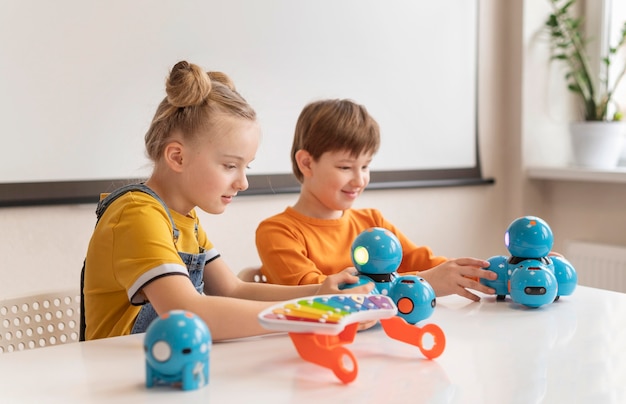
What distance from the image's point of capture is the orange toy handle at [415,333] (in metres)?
0.97

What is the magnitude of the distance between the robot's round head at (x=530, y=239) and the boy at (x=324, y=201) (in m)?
0.36

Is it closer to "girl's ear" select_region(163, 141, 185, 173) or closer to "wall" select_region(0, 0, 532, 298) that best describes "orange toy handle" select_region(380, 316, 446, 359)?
"girl's ear" select_region(163, 141, 185, 173)

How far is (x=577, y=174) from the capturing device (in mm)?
2656

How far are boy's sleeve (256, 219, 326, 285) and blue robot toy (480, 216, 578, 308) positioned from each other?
0.36 meters

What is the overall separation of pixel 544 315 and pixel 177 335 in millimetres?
666

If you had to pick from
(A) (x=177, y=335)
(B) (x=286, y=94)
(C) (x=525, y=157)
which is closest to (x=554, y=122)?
(C) (x=525, y=157)

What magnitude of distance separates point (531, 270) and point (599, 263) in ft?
5.01

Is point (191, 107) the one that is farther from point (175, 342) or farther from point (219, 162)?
point (175, 342)

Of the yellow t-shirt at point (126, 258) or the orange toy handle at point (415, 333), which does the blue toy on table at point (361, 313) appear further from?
the yellow t-shirt at point (126, 258)

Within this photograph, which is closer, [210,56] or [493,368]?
[493,368]

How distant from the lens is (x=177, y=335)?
81cm

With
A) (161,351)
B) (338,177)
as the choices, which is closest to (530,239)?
(338,177)

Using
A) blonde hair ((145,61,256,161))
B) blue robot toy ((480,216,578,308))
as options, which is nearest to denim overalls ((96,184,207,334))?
blonde hair ((145,61,256,161))

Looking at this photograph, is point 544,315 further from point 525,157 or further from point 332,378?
point 525,157
